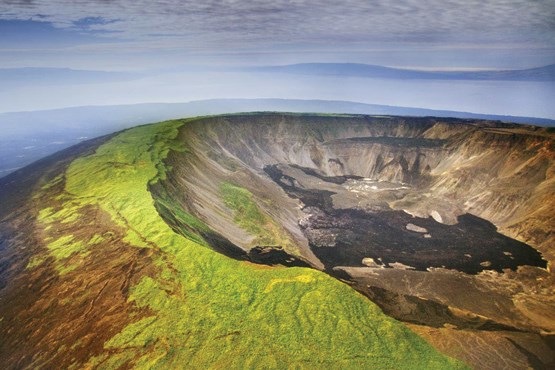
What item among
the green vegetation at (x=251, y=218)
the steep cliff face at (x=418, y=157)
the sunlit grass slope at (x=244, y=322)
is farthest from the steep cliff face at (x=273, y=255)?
the steep cliff face at (x=418, y=157)

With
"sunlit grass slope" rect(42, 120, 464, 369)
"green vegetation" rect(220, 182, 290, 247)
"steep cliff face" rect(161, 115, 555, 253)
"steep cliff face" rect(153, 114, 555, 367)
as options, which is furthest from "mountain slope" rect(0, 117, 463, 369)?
"steep cliff face" rect(161, 115, 555, 253)

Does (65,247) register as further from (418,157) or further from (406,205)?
(418,157)

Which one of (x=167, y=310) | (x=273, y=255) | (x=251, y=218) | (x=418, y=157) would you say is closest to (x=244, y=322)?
(x=167, y=310)

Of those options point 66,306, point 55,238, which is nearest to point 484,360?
point 66,306

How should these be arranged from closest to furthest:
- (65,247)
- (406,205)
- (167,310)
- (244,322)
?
(244,322) → (167,310) → (65,247) → (406,205)

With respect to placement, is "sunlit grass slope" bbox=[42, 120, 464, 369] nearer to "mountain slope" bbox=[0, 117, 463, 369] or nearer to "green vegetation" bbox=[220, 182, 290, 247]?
"mountain slope" bbox=[0, 117, 463, 369]

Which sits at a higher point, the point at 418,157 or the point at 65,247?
the point at 65,247
